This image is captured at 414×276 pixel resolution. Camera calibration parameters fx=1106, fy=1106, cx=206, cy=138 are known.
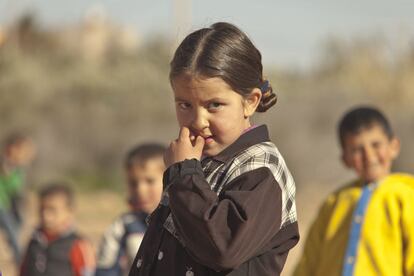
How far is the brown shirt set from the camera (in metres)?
3.29

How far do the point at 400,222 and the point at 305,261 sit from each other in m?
0.71

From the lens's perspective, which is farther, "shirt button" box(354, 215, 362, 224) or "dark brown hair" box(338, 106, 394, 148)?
"dark brown hair" box(338, 106, 394, 148)

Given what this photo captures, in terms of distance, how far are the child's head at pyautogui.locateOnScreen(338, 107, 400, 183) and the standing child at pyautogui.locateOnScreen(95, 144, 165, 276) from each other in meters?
Result: 1.13

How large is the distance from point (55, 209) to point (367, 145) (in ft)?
10.6

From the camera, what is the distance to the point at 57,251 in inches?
325

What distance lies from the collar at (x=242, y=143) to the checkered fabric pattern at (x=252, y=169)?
0.01 meters

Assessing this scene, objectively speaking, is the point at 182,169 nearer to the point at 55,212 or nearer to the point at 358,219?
the point at 358,219

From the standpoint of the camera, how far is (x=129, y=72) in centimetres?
3666

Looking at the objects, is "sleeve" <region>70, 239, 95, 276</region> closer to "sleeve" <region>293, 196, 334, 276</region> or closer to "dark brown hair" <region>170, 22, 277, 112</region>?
"sleeve" <region>293, 196, 334, 276</region>

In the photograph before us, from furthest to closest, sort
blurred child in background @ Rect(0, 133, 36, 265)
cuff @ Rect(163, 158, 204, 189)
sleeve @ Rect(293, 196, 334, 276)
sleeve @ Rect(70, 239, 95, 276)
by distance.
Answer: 1. blurred child in background @ Rect(0, 133, 36, 265)
2. sleeve @ Rect(70, 239, 95, 276)
3. sleeve @ Rect(293, 196, 334, 276)
4. cuff @ Rect(163, 158, 204, 189)

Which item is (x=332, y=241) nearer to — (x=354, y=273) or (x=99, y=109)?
(x=354, y=273)

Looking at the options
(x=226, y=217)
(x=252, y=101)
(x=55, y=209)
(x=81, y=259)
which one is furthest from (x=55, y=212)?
(x=226, y=217)

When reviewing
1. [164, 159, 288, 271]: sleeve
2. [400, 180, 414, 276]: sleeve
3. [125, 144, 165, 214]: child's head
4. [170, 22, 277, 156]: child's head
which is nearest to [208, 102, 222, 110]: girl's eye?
[170, 22, 277, 156]: child's head

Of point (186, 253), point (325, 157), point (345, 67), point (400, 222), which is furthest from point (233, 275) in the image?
point (345, 67)
